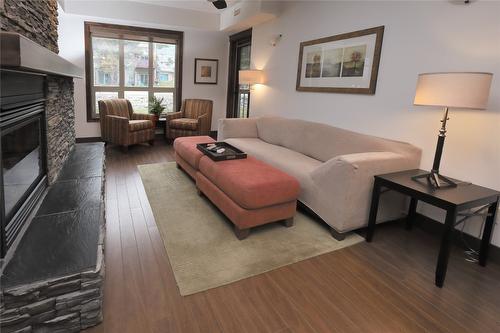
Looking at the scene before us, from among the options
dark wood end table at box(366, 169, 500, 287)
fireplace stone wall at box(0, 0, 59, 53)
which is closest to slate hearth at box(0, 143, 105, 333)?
fireplace stone wall at box(0, 0, 59, 53)

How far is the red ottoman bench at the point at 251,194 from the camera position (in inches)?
91.1

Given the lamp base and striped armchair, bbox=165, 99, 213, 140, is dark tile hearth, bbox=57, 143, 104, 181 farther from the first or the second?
the lamp base

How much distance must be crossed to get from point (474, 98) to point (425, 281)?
1.23 m

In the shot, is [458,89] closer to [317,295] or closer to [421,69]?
[421,69]

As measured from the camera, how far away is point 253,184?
7.59ft

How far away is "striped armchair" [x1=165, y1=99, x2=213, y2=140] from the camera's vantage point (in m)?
5.70

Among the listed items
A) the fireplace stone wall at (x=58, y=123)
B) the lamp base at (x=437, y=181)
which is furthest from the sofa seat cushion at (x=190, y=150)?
the lamp base at (x=437, y=181)

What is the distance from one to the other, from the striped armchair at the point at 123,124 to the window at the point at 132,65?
63cm

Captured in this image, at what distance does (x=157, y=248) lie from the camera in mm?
2211

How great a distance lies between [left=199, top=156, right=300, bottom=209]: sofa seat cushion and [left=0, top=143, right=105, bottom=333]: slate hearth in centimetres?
99

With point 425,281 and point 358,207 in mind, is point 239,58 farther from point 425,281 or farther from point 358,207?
point 425,281

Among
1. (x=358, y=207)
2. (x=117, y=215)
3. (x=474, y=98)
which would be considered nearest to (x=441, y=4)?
(x=474, y=98)

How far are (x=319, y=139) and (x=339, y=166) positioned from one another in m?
1.11

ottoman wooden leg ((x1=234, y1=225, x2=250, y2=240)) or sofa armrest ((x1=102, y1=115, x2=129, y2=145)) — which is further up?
sofa armrest ((x1=102, y1=115, x2=129, y2=145))
